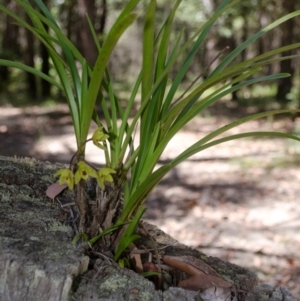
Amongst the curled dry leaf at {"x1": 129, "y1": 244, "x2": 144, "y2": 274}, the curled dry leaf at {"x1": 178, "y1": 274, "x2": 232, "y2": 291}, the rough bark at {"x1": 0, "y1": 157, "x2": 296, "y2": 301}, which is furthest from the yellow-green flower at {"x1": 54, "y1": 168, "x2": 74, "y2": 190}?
the curled dry leaf at {"x1": 178, "y1": 274, "x2": 232, "y2": 291}

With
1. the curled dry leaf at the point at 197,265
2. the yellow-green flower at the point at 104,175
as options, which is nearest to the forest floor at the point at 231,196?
the curled dry leaf at the point at 197,265

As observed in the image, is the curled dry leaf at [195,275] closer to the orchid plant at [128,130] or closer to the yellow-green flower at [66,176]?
the orchid plant at [128,130]

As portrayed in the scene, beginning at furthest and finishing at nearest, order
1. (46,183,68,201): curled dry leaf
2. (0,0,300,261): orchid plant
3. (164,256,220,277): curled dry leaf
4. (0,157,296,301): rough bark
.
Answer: (46,183,68,201): curled dry leaf, (164,256,220,277): curled dry leaf, (0,0,300,261): orchid plant, (0,157,296,301): rough bark

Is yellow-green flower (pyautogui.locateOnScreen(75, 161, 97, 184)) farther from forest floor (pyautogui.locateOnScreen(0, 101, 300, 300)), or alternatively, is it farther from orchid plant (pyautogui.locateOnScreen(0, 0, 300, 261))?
forest floor (pyautogui.locateOnScreen(0, 101, 300, 300))

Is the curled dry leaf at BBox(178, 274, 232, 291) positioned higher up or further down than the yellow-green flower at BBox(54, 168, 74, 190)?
further down

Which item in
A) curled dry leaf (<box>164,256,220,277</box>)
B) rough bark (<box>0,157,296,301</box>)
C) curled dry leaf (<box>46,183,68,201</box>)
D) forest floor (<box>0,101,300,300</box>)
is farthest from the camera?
forest floor (<box>0,101,300,300</box>)

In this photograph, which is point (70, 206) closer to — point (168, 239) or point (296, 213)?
point (168, 239)

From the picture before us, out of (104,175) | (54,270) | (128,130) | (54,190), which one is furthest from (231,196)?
(54,270)

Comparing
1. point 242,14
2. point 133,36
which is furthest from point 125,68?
point 242,14
